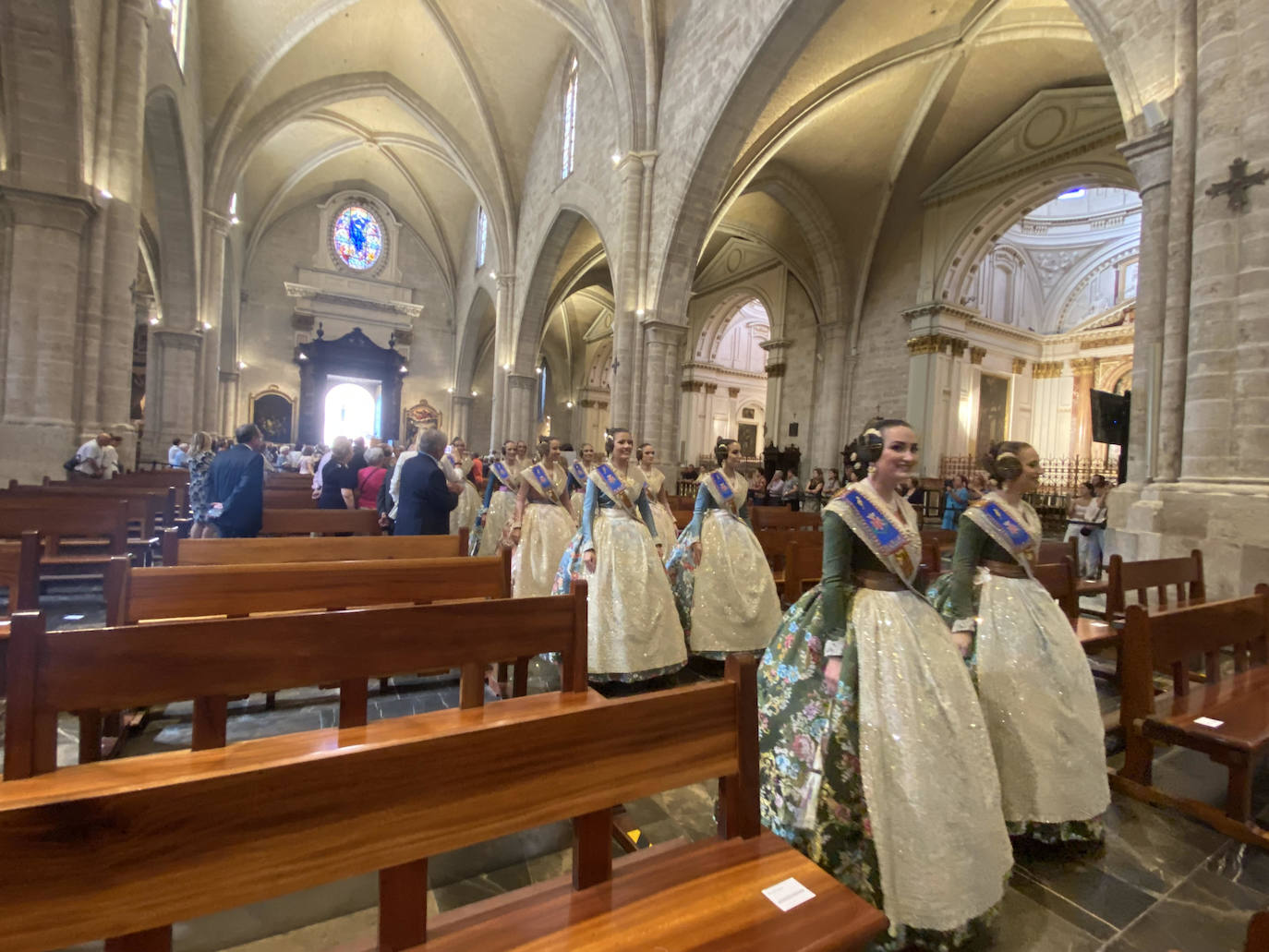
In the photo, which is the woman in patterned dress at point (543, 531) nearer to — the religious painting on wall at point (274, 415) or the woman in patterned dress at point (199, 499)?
the woman in patterned dress at point (199, 499)

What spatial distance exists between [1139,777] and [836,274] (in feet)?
52.1

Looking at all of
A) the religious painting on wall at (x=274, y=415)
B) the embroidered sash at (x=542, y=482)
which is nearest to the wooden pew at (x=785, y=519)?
the embroidered sash at (x=542, y=482)

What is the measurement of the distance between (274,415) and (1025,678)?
88.0 ft

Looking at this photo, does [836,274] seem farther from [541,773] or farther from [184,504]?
[541,773]

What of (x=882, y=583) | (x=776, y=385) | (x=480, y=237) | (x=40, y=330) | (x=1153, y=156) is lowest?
(x=882, y=583)

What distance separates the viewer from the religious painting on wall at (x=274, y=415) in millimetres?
23906

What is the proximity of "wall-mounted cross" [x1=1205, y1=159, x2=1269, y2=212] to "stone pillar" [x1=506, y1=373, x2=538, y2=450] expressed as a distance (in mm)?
16876

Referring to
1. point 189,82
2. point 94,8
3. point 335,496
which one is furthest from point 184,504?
point 189,82

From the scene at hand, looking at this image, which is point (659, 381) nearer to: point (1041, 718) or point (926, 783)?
point (1041, 718)

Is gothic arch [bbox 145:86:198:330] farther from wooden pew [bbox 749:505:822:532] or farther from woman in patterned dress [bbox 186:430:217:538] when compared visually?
wooden pew [bbox 749:505:822:532]

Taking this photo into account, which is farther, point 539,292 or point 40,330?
point 539,292

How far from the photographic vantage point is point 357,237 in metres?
26.2

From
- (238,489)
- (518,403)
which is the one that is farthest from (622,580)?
(518,403)

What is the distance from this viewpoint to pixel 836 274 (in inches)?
665
